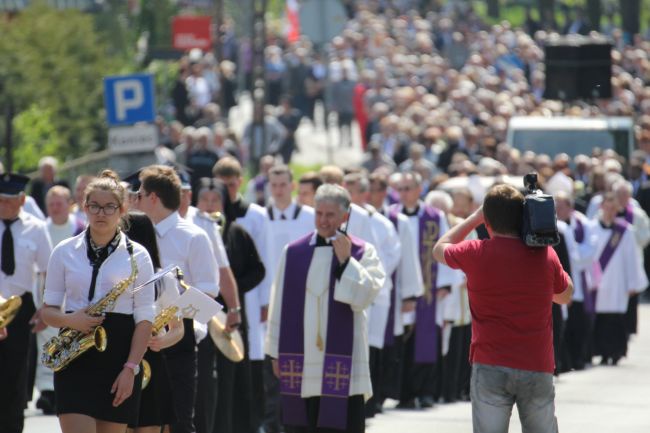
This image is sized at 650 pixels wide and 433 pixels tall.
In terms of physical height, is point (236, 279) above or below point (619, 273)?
above

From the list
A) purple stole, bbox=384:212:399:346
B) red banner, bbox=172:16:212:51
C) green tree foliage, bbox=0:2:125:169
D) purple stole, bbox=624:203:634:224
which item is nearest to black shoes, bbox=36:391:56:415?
purple stole, bbox=384:212:399:346

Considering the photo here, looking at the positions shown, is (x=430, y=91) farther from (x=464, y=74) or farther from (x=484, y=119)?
(x=484, y=119)

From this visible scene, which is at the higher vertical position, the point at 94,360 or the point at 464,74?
the point at 94,360

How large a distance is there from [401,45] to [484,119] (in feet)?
45.9

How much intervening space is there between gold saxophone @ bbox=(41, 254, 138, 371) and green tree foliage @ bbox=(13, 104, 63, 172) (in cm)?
1726

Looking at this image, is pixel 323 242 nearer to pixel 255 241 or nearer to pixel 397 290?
pixel 255 241

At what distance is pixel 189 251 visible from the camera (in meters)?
10.0

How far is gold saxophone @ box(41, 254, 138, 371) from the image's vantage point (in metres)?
8.21

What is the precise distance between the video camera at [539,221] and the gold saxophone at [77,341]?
6.30 feet

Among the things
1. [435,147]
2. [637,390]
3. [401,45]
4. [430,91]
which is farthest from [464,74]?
[637,390]

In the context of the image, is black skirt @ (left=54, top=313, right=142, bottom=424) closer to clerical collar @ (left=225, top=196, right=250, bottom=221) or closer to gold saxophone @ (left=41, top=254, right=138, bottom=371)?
gold saxophone @ (left=41, top=254, right=138, bottom=371)

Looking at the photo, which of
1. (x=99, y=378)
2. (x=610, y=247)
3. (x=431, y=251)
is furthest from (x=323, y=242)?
(x=610, y=247)

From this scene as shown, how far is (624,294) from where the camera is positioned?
19.1 m

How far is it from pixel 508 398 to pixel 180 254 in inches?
96.5
